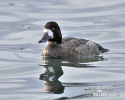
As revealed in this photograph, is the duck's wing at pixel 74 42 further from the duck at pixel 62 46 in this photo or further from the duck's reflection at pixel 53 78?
the duck's reflection at pixel 53 78

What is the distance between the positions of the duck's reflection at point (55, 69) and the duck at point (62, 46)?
12.8 inches

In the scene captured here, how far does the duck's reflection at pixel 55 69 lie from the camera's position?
1292cm

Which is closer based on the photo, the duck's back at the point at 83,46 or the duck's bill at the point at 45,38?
the duck's bill at the point at 45,38

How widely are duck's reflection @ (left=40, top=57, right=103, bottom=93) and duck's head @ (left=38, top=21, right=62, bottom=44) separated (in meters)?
0.52

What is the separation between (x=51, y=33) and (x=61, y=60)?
0.75 meters

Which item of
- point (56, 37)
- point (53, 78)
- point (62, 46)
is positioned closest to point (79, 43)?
point (62, 46)

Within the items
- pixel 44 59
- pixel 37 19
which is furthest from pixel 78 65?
pixel 37 19

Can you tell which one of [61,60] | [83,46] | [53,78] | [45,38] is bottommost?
[53,78]

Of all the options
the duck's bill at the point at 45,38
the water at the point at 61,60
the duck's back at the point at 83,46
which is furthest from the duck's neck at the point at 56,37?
the water at the point at 61,60

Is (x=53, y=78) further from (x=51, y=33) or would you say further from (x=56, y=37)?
(x=56, y=37)

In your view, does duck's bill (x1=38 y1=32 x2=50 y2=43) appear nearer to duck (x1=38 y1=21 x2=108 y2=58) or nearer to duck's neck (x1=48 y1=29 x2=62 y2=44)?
duck (x1=38 y1=21 x2=108 y2=58)

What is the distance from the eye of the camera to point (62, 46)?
16.6 m

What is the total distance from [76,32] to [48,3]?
4271 millimetres

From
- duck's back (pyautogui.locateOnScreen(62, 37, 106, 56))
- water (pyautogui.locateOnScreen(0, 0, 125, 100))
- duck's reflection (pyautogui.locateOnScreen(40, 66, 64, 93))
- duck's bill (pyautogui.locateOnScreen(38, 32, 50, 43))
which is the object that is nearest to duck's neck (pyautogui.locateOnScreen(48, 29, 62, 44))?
duck's back (pyautogui.locateOnScreen(62, 37, 106, 56))
